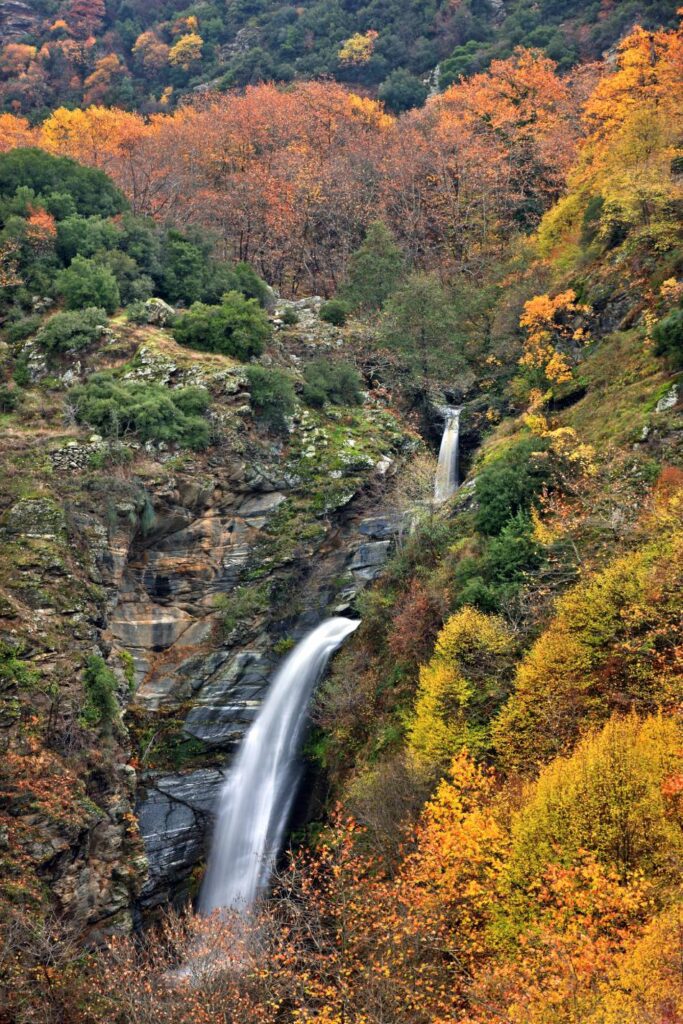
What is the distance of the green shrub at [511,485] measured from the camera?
2414 cm

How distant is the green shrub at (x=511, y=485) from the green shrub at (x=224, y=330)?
50.4ft

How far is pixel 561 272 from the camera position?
123ft

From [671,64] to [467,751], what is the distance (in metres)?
38.8

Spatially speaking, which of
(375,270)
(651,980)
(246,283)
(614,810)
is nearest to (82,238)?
(246,283)

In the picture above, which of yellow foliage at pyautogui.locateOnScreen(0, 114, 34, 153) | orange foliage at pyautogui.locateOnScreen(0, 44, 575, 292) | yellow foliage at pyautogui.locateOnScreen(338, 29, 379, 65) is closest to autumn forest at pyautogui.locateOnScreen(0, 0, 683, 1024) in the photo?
orange foliage at pyautogui.locateOnScreen(0, 44, 575, 292)

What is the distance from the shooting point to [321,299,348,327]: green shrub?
1702 inches

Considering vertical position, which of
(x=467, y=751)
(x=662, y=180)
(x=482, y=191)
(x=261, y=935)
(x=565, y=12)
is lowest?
(x=261, y=935)

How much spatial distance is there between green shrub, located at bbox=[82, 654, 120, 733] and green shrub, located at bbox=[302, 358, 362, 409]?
58.4ft

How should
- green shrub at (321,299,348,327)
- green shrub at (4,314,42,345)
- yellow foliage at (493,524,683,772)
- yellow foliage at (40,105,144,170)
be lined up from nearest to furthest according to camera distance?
yellow foliage at (493,524,683,772) < green shrub at (4,314,42,345) < green shrub at (321,299,348,327) < yellow foliage at (40,105,144,170)

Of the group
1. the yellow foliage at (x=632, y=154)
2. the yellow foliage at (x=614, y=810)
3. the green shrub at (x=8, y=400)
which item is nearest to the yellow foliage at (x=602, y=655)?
the yellow foliage at (x=614, y=810)

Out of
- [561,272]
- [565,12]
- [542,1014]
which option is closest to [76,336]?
[561,272]

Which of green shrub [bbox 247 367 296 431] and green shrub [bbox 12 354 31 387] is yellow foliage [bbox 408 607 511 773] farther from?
green shrub [bbox 12 354 31 387]

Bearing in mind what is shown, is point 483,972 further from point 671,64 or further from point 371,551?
point 671,64

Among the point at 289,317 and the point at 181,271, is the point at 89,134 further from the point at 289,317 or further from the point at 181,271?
the point at 289,317
